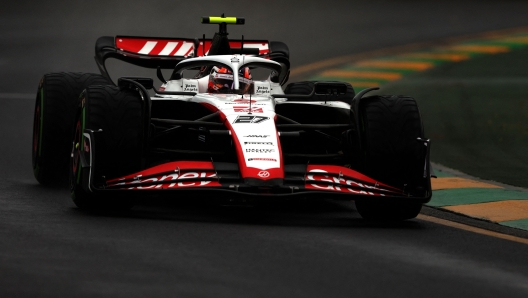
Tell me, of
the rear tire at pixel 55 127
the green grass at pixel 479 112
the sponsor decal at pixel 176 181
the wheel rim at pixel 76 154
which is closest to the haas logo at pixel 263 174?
the sponsor decal at pixel 176 181

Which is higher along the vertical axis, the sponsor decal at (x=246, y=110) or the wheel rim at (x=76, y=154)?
the sponsor decal at (x=246, y=110)

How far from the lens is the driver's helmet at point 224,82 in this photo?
11.5m

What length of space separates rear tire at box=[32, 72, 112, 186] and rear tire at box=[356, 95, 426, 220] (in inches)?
133

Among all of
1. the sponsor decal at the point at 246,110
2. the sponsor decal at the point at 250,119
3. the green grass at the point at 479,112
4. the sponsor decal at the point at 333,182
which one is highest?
the sponsor decal at the point at 246,110

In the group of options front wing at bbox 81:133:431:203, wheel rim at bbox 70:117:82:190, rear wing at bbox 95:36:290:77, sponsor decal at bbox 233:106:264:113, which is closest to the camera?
front wing at bbox 81:133:431:203

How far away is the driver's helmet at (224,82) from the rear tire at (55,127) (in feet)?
4.62

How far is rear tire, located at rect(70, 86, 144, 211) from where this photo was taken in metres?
9.30

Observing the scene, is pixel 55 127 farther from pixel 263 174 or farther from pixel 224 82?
pixel 263 174

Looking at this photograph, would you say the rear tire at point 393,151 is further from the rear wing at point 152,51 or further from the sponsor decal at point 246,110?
the rear wing at point 152,51

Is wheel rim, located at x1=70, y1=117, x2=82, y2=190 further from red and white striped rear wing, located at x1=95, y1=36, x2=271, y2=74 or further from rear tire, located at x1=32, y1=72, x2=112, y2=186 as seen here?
red and white striped rear wing, located at x1=95, y1=36, x2=271, y2=74

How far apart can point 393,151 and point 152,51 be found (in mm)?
4920

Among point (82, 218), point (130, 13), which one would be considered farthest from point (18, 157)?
point (130, 13)

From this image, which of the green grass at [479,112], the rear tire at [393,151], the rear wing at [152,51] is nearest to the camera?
the rear tire at [393,151]

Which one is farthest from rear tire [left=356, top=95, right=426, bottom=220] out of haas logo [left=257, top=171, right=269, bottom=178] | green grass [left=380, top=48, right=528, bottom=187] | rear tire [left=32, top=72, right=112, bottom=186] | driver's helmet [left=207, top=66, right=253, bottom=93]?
rear tire [left=32, top=72, right=112, bottom=186]
